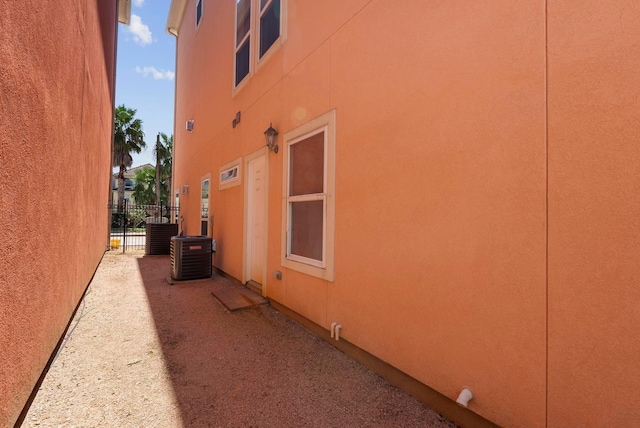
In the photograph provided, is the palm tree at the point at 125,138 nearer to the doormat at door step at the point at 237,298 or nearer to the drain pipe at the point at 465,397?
the doormat at door step at the point at 237,298

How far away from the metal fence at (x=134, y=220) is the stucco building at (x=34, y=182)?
8.29m

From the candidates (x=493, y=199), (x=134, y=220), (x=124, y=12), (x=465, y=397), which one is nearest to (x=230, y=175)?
(x=493, y=199)

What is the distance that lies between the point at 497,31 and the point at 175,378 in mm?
3655

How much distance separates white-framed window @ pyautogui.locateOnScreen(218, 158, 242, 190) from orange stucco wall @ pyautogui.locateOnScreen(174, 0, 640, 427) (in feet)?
11.0

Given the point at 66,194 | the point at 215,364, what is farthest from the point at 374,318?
the point at 66,194

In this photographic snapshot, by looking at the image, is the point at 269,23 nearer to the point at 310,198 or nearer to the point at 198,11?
the point at 310,198

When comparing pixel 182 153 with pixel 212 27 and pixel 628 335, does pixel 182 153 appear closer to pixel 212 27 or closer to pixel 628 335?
pixel 212 27

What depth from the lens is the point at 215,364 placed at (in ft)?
9.45

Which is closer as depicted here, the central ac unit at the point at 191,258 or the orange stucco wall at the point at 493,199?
the orange stucco wall at the point at 493,199

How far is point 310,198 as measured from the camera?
378cm

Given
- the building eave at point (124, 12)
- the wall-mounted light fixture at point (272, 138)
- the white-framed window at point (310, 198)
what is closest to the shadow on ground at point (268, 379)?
the white-framed window at point (310, 198)

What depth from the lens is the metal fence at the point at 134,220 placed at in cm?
1123

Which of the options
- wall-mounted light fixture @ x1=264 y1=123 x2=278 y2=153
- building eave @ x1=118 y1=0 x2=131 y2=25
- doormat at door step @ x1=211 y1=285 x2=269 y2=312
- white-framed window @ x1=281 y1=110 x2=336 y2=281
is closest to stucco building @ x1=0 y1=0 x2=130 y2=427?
doormat at door step @ x1=211 y1=285 x2=269 y2=312

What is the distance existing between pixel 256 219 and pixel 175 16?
1304 cm
